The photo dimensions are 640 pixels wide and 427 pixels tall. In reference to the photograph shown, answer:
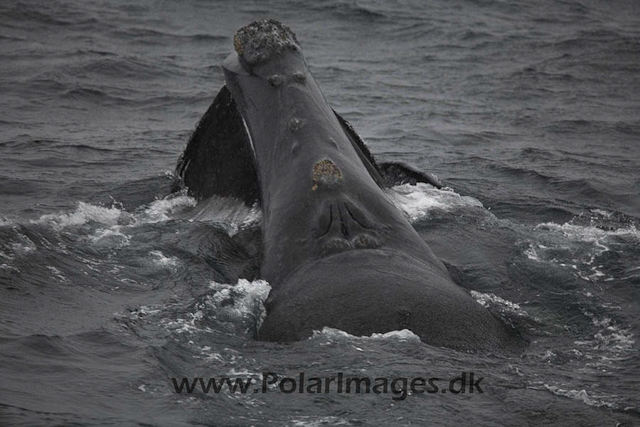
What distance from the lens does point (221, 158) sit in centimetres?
830

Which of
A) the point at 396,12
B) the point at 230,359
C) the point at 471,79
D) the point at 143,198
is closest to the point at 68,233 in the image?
the point at 143,198

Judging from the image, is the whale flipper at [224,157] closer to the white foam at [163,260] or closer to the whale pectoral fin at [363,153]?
the whale pectoral fin at [363,153]

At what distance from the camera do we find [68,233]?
29.5 ft

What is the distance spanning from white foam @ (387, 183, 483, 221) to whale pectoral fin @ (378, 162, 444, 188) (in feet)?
0.21

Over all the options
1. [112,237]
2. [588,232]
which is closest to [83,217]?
[112,237]

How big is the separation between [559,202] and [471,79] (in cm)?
783

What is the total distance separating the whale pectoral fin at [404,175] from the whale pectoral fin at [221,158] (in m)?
1.68

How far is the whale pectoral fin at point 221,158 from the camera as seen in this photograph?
8047 millimetres

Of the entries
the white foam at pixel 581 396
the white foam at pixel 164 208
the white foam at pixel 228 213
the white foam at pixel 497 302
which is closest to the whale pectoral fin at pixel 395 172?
the white foam at pixel 228 213

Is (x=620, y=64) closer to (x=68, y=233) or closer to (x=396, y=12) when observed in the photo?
(x=396, y=12)

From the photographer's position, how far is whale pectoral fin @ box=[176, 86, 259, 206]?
8047 mm

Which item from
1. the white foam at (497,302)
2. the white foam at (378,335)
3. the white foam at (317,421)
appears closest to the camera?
the white foam at (317,421)

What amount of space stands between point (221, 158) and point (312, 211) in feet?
5.33

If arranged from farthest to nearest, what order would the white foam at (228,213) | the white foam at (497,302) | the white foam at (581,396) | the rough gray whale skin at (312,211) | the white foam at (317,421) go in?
the white foam at (228,213) → the white foam at (497,302) → the rough gray whale skin at (312,211) → the white foam at (581,396) → the white foam at (317,421)
